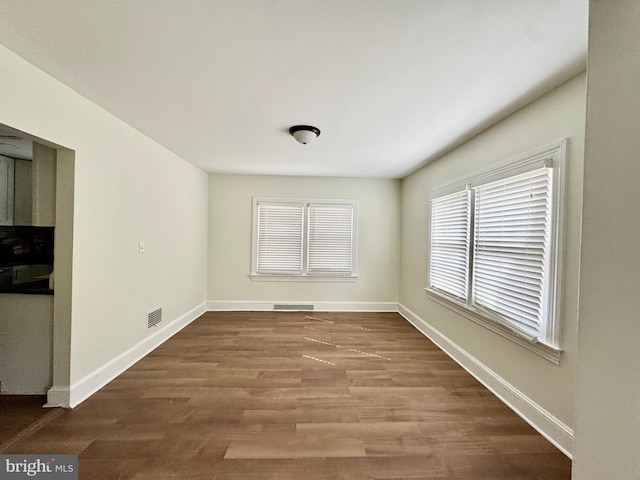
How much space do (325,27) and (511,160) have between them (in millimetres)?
1828

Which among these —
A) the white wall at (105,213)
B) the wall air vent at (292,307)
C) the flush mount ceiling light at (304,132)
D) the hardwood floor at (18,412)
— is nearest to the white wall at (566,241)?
the flush mount ceiling light at (304,132)

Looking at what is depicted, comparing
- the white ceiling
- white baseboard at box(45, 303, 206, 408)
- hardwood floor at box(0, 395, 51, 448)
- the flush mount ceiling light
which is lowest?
hardwood floor at box(0, 395, 51, 448)

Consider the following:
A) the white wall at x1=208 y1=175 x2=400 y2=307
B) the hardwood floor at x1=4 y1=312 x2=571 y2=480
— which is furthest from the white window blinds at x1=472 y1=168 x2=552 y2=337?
the white wall at x1=208 y1=175 x2=400 y2=307

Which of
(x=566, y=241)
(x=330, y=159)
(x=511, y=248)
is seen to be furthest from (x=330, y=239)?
(x=566, y=241)

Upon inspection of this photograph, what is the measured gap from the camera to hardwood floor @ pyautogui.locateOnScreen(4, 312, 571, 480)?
1611mm

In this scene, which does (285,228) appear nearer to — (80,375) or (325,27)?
(80,375)

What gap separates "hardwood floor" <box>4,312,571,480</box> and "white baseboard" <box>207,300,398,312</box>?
5.36 feet

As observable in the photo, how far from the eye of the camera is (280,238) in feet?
16.0

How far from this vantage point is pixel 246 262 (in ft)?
15.9

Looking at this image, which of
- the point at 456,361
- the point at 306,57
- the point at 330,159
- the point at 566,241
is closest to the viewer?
the point at 306,57

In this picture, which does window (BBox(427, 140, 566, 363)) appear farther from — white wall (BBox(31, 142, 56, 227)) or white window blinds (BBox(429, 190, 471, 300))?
white wall (BBox(31, 142, 56, 227))

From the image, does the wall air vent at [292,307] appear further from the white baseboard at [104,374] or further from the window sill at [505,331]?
the window sill at [505,331]

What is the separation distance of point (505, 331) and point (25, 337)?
3908mm

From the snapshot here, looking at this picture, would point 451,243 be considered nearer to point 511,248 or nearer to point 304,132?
point 511,248
